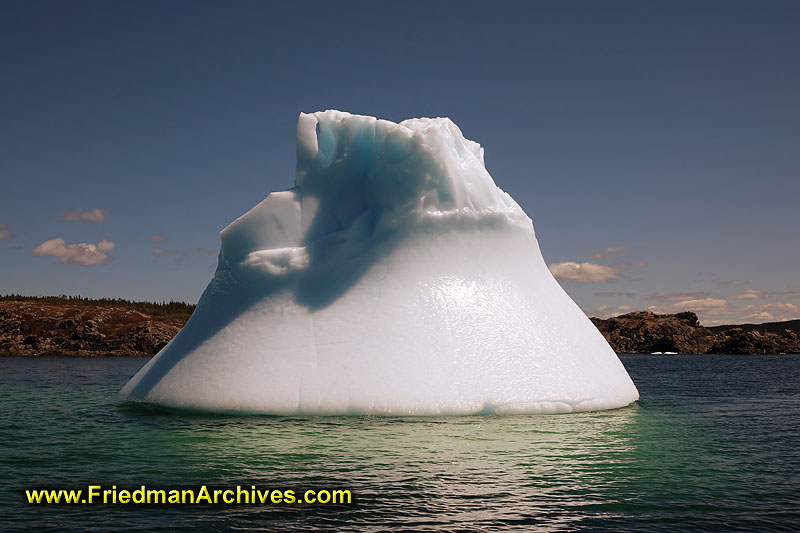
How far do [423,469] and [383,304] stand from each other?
570 centimetres

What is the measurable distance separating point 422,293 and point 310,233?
→ 10.8ft

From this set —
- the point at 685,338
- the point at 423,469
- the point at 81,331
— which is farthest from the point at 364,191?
the point at 685,338

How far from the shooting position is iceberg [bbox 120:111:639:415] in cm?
1273

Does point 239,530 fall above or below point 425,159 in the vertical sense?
below

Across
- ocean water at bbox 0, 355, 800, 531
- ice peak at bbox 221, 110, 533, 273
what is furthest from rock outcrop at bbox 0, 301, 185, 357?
ocean water at bbox 0, 355, 800, 531

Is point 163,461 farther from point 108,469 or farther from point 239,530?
point 239,530

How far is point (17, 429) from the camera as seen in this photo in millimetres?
11852

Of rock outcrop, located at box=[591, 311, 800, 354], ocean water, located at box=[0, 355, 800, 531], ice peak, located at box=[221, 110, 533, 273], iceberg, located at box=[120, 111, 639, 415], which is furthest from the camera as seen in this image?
rock outcrop, located at box=[591, 311, 800, 354]

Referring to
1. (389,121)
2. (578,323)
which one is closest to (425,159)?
(389,121)

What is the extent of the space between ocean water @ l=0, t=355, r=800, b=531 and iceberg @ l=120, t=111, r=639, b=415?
544 mm

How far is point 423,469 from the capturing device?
8.39m

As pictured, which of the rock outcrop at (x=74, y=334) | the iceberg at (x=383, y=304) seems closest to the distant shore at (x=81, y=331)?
the rock outcrop at (x=74, y=334)

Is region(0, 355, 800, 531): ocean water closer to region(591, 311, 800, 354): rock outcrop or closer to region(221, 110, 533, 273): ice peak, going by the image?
region(221, 110, 533, 273): ice peak

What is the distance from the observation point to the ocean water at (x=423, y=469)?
6359 mm
